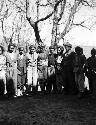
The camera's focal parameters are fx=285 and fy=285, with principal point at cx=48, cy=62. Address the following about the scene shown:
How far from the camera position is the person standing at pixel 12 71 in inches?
445

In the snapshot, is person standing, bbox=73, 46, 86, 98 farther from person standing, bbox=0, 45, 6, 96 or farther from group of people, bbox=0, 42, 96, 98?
person standing, bbox=0, 45, 6, 96

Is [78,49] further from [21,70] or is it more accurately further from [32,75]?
[21,70]

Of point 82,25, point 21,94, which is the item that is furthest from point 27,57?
point 82,25

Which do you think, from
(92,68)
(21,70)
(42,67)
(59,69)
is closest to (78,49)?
(92,68)

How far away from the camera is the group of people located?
36.4 feet

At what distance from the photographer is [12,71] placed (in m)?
11.4

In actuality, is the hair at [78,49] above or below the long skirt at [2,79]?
above

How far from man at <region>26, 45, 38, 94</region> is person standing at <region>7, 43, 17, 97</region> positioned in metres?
0.78

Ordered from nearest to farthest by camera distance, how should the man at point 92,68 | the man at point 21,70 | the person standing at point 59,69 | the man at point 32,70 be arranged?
the man at point 92,68 < the person standing at point 59,69 < the man at point 32,70 < the man at point 21,70

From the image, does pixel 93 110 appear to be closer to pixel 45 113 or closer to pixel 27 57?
pixel 45 113

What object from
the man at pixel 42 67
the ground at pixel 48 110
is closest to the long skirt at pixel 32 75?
the man at pixel 42 67

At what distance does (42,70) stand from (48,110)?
11.0 feet

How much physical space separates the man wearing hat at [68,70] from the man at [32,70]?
1226 millimetres

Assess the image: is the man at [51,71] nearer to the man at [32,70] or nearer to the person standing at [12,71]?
the man at [32,70]
